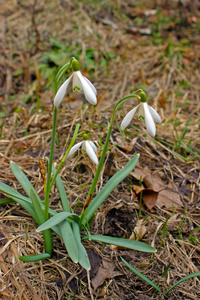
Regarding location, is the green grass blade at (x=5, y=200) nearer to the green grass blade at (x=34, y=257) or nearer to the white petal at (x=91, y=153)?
the green grass blade at (x=34, y=257)

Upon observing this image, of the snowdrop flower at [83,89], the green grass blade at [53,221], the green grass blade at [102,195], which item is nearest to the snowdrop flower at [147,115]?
the snowdrop flower at [83,89]

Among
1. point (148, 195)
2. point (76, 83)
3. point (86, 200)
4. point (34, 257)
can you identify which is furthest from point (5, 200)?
point (148, 195)

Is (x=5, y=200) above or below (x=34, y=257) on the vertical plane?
above

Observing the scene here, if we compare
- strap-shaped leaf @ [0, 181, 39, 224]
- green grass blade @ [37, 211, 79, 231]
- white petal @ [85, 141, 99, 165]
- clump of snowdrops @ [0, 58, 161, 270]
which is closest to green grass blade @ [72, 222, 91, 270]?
clump of snowdrops @ [0, 58, 161, 270]

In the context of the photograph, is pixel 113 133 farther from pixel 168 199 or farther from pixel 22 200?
pixel 22 200

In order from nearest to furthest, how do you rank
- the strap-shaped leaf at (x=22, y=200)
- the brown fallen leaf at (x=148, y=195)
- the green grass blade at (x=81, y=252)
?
the green grass blade at (x=81, y=252) < the strap-shaped leaf at (x=22, y=200) < the brown fallen leaf at (x=148, y=195)

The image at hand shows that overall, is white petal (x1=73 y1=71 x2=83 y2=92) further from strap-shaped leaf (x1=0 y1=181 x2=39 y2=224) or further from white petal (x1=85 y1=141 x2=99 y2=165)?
strap-shaped leaf (x1=0 y1=181 x2=39 y2=224)

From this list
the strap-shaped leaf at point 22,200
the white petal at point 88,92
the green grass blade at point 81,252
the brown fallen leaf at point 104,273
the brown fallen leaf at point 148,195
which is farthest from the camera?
the brown fallen leaf at point 148,195
